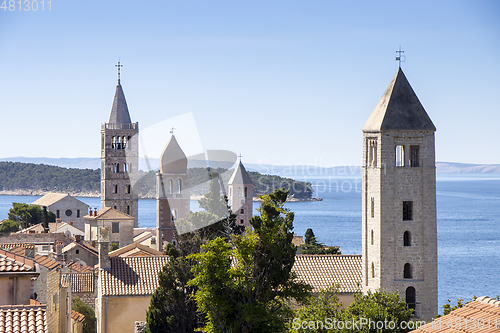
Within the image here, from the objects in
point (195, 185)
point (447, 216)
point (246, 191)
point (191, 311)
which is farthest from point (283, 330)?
point (447, 216)

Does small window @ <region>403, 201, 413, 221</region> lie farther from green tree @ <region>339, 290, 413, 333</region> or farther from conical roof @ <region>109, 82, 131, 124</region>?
conical roof @ <region>109, 82, 131, 124</region>

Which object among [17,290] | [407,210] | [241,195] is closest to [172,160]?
[241,195]

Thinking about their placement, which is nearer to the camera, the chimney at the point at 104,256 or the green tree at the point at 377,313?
the green tree at the point at 377,313

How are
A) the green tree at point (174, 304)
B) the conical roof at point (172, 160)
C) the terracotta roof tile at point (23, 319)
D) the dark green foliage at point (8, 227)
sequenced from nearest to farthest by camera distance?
1. the terracotta roof tile at point (23, 319)
2. the green tree at point (174, 304)
3. the conical roof at point (172, 160)
4. the dark green foliage at point (8, 227)

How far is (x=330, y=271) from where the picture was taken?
2417 cm

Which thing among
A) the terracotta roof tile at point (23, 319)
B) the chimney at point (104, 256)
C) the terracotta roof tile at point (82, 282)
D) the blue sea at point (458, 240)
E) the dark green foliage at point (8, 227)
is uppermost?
the terracotta roof tile at point (23, 319)

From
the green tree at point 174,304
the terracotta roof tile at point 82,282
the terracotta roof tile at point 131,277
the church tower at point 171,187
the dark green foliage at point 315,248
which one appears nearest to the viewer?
the green tree at point 174,304

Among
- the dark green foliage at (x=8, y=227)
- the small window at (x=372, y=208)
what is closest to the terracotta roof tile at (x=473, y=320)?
the small window at (x=372, y=208)

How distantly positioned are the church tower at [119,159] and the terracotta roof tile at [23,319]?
5880cm

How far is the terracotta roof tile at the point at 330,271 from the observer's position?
76.8ft

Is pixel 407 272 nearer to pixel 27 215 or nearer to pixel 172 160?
pixel 172 160

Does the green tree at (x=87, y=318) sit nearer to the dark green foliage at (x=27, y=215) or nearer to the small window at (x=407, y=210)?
the small window at (x=407, y=210)

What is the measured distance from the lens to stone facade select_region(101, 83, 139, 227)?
68.8 meters

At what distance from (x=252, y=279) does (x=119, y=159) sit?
2163 inches
